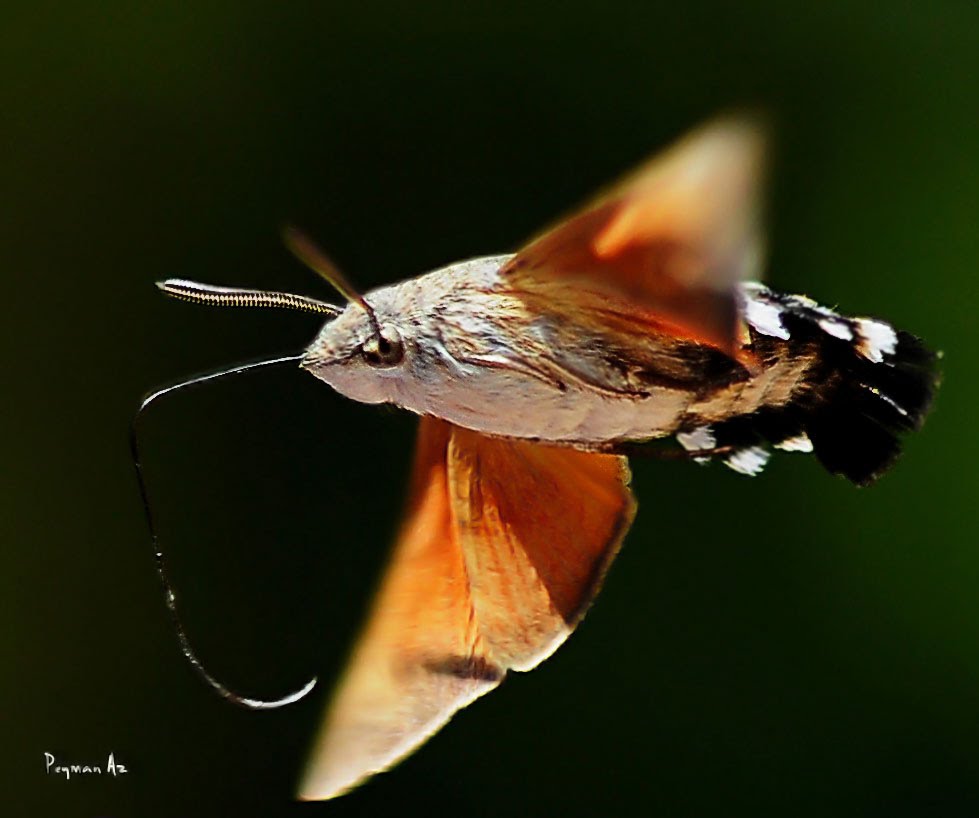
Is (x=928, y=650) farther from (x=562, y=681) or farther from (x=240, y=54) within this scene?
(x=240, y=54)

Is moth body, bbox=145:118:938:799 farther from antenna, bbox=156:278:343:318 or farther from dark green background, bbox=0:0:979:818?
dark green background, bbox=0:0:979:818

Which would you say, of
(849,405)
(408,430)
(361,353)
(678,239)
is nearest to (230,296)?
(361,353)

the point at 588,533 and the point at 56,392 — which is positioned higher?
the point at 588,533

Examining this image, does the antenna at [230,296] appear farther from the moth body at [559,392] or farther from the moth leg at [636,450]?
the moth leg at [636,450]

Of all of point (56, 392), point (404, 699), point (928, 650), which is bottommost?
point (928, 650)

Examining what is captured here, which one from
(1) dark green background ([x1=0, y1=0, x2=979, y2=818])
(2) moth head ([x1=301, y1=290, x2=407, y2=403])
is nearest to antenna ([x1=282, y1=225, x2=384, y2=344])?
(2) moth head ([x1=301, y1=290, x2=407, y2=403])

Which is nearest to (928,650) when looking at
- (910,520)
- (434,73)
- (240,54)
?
(910,520)
